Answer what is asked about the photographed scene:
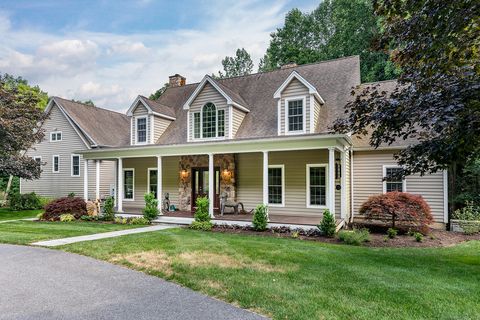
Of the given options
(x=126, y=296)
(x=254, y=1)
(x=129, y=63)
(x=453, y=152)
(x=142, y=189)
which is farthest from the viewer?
(x=129, y=63)

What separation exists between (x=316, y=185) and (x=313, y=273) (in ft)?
23.2

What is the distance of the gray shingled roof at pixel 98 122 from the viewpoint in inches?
778

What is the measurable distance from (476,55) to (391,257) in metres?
4.48

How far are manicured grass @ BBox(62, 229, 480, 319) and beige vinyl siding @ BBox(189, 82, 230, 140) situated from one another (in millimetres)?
6025

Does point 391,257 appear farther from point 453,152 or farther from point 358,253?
point 453,152

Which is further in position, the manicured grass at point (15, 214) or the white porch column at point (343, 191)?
the manicured grass at point (15, 214)

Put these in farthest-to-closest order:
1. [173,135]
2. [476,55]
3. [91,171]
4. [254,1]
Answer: [91,171]
[173,135]
[254,1]
[476,55]

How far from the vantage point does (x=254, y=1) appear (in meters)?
12.2

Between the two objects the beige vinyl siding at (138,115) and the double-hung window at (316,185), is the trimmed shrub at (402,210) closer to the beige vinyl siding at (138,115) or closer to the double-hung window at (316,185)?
the double-hung window at (316,185)

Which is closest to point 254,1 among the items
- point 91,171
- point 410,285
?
point 410,285

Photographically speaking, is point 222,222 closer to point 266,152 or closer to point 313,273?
point 266,152

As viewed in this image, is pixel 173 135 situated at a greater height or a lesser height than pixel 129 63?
lesser

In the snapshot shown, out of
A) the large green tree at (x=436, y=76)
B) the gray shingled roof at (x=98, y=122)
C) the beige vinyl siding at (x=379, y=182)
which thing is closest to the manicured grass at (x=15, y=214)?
the gray shingled roof at (x=98, y=122)

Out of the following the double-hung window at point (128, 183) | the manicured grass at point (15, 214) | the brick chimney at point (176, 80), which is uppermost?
the brick chimney at point (176, 80)
